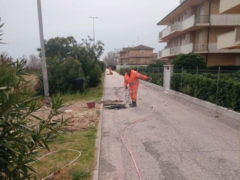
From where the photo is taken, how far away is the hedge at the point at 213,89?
6.78 metres

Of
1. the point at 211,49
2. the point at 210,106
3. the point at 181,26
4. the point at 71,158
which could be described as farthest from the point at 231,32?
the point at 71,158

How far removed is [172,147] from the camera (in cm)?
435

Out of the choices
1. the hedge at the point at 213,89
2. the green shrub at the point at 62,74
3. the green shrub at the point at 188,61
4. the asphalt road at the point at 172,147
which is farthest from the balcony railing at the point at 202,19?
the asphalt road at the point at 172,147

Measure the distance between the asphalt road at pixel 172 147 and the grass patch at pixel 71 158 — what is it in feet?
0.90

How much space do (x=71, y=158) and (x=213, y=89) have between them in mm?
6842

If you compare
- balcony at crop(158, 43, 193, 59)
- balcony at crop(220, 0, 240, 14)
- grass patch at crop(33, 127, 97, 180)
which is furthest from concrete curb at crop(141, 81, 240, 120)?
balcony at crop(158, 43, 193, 59)

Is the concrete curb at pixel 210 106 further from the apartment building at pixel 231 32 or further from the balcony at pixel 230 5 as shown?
the balcony at pixel 230 5

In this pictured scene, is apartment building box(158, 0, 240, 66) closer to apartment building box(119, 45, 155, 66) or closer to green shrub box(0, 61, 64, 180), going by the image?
green shrub box(0, 61, 64, 180)

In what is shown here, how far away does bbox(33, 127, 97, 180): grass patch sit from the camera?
3.25 metres

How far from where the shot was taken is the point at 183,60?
14938mm

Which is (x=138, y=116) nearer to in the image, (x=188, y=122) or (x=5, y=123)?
(x=188, y=122)

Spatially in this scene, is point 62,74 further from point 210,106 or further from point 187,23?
point 187,23

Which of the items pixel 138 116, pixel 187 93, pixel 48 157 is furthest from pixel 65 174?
pixel 187 93

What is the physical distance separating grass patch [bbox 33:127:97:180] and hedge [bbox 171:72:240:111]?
527 cm
